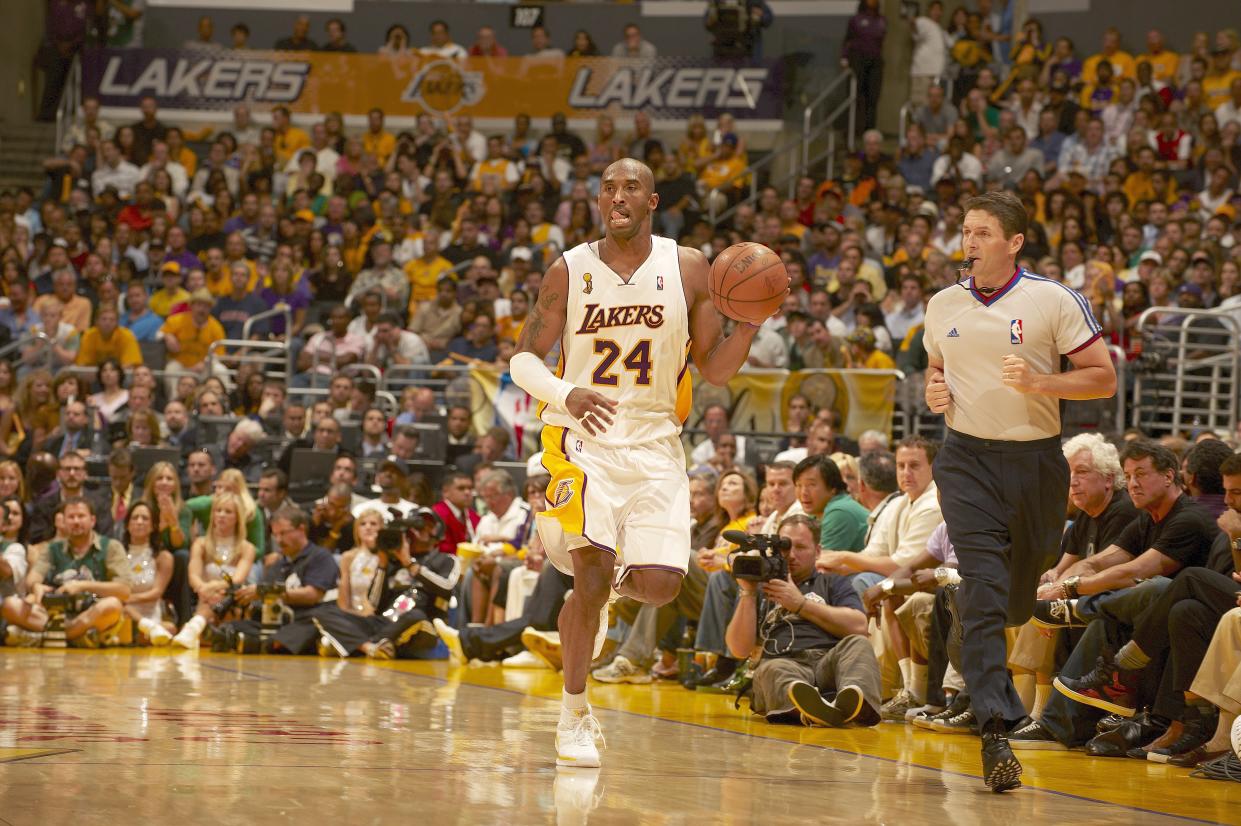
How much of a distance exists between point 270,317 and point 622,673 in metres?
8.66

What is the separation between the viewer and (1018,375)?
548cm

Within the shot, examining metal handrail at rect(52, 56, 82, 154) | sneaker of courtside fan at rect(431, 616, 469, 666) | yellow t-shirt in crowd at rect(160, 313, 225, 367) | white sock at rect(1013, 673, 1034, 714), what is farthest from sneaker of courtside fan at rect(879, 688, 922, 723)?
metal handrail at rect(52, 56, 82, 154)

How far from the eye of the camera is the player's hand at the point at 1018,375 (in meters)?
5.49

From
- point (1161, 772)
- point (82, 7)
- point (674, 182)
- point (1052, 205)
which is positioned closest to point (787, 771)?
point (1161, 772)

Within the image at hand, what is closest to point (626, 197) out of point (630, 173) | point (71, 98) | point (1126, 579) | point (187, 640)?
point (630, 173)

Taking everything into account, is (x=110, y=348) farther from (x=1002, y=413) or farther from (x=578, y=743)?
(x=1002, y=413)

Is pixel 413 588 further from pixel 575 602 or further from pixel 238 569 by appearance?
pixel 575 602

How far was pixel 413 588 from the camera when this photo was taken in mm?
11578

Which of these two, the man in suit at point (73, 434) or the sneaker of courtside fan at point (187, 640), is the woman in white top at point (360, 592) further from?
the man in suit at point (73, 434)

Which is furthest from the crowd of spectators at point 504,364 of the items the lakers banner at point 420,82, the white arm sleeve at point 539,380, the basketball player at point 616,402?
the white arm sleeve at point 539,380

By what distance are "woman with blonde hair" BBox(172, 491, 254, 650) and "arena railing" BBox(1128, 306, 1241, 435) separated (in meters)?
6.95

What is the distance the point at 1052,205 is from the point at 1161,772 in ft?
36.7

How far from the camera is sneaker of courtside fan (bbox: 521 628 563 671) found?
1048 cm

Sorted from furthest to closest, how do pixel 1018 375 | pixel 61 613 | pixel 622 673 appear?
pixel 61 613 → pixel 622 673 → pixel 1018 375
